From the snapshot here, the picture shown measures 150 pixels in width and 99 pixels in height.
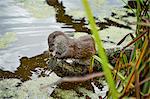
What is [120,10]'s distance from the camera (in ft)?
14.4

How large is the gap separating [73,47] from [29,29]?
37.1 inches

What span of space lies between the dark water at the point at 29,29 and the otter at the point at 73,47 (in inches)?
10.9

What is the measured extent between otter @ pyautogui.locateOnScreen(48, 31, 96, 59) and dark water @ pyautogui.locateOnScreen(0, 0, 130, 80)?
28cm

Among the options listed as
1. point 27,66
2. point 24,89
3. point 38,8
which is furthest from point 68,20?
point 24,89

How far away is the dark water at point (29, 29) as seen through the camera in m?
3.03

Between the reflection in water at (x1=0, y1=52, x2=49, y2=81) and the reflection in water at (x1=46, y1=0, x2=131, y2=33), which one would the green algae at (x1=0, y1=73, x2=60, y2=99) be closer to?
the reflection in water at (x1=0, y1=52, x2=49, y2=81)

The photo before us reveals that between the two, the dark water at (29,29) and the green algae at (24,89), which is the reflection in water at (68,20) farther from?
the green algae at (24,89)

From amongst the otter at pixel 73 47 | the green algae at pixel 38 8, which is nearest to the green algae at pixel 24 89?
the otter at pixel 73 47

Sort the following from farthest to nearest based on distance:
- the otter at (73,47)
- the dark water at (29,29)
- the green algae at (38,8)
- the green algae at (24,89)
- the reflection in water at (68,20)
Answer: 1. the green algae at (38,8)
2. the reflection in water at (68,20)
3. the dark water at (29,29)
4. the otter at (73,47)
5. the green algae at (24,89)

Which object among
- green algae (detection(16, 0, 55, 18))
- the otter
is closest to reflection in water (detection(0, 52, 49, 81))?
the otter

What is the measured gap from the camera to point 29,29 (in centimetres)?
362

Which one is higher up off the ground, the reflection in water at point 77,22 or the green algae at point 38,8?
the green algae at point 38,8

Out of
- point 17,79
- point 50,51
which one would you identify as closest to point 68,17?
point 50,51

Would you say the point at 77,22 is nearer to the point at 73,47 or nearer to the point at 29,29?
the point at 29,29
